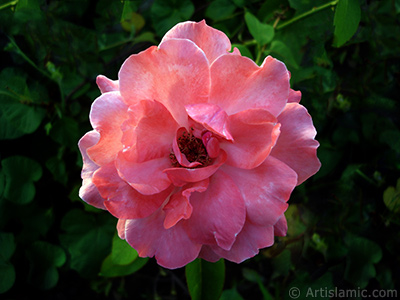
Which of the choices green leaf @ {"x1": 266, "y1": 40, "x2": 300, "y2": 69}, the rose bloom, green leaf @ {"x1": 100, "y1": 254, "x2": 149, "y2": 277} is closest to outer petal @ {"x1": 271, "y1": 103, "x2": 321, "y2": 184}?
the rose bloom

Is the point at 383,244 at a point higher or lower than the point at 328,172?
lower

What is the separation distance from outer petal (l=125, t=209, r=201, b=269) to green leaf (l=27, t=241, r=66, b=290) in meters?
0.60

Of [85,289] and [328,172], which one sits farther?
[85,289]

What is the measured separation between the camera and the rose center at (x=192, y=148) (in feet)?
1.78

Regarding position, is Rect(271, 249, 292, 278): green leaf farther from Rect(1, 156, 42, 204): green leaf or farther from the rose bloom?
Rect(1, 156, 42, 204): green leaf

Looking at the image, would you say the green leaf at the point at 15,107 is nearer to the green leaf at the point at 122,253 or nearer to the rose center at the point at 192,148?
the green leaf at the point at 122,253

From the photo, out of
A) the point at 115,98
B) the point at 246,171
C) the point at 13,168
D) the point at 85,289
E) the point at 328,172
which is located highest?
the point at 115,98

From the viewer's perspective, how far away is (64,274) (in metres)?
1.09

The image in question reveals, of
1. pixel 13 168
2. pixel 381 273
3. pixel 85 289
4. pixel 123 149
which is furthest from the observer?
pixel 85 289

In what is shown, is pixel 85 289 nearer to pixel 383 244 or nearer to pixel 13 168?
pixel 13 168

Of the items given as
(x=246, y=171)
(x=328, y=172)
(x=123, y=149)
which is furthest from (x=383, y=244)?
(x=123, y=149)

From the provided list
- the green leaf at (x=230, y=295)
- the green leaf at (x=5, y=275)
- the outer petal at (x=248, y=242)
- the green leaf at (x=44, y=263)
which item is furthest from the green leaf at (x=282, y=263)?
the green leaf at (x=5, y=275)

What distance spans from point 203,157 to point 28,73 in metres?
0.62

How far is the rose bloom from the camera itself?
0.46m
